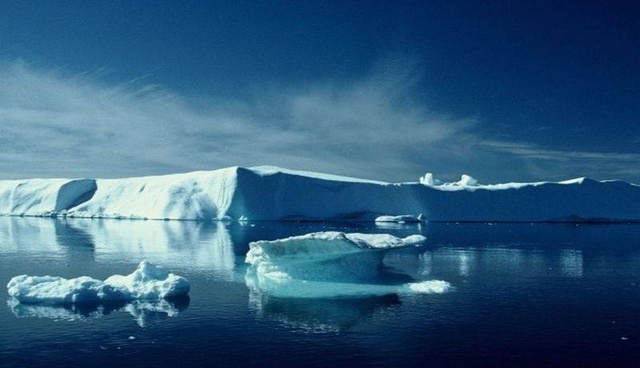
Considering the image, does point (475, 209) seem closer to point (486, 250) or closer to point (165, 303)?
point (486, 250)

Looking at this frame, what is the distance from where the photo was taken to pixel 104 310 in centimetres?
1480

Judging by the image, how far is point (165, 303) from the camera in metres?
15.9

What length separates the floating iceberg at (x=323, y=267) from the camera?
17891mm

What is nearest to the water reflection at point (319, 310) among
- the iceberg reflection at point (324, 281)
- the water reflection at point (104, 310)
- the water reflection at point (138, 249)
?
the iceberg reflection at point (324, 281)

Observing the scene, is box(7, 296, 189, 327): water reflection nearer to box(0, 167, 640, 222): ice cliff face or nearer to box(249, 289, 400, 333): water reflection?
box(249, 289, 400, 333): water reflection

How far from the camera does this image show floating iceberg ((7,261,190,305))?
1551 cm

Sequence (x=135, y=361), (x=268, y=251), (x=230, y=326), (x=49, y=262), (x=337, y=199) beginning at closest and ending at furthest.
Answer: (x=135, y=361) → (x=230, y=326) → (x=268, y=251) → (x=49, y=262) → (x=337, y=199)

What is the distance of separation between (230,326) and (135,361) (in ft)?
9.86

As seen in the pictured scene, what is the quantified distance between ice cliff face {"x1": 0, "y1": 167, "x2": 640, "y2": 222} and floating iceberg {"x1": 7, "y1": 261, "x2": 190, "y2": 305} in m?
43.9

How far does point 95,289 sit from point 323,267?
7.70 m

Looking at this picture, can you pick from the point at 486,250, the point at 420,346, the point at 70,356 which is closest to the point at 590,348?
the point at 420,346

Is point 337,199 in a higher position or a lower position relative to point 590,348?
higher

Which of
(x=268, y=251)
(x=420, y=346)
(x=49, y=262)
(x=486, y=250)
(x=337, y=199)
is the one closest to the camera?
(x=420, y=346)

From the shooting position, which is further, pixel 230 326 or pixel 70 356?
pixel 230 326
